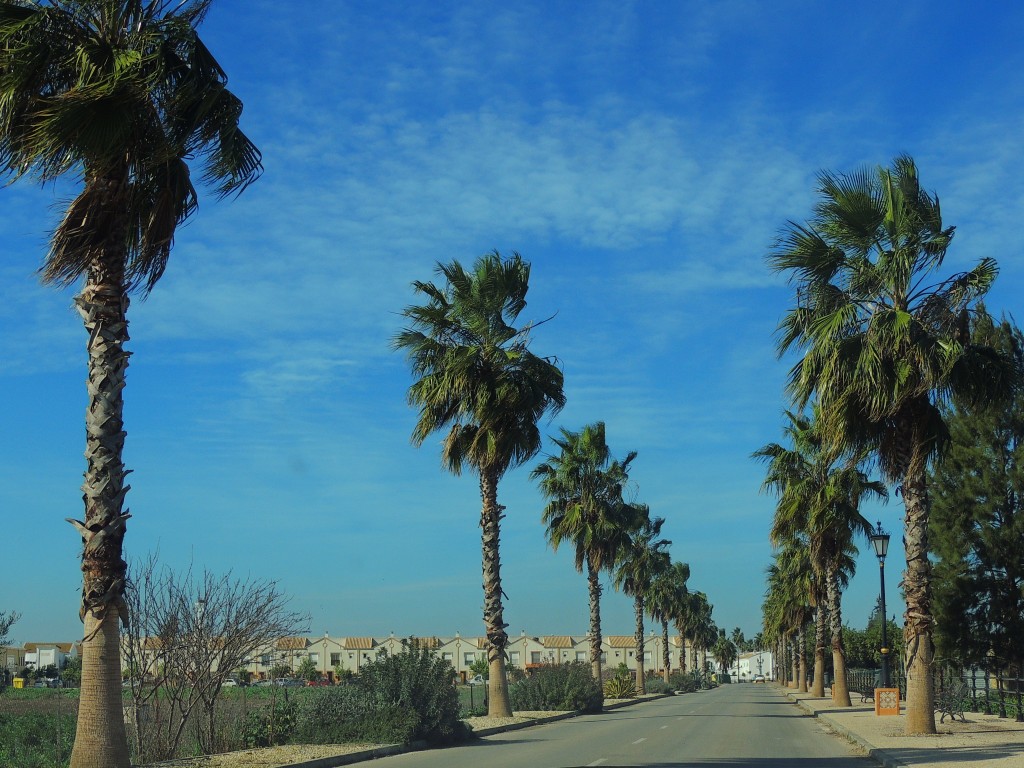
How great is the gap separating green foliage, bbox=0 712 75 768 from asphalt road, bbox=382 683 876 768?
Answer: 513 cm

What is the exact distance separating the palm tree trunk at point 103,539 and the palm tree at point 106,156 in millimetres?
13

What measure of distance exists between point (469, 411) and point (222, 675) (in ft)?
38.3

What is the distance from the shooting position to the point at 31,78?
39.8 feet

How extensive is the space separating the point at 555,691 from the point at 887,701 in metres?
12.7

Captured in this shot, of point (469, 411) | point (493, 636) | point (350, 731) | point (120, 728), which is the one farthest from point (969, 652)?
point (120, 728)

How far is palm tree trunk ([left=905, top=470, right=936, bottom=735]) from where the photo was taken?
20.4m

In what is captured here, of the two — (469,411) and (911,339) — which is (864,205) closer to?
(911,339)

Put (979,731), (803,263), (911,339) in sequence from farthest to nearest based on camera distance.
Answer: (979,731), (803,263), (911,339)

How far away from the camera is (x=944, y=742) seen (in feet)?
64.4

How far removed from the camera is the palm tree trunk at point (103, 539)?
11.8 m

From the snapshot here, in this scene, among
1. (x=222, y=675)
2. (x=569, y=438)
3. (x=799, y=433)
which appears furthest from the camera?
(x=569, y=438)

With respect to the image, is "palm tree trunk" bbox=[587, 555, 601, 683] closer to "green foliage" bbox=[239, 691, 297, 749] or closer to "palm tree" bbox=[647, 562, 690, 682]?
"green foliage" bbox=[239, 691, 297, 749]

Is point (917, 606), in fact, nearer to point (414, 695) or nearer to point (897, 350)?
point (897, 350)

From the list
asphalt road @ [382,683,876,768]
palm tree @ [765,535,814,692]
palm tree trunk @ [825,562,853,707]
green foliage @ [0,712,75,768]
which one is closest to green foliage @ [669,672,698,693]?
palm tree @ [765,535,814,692]
